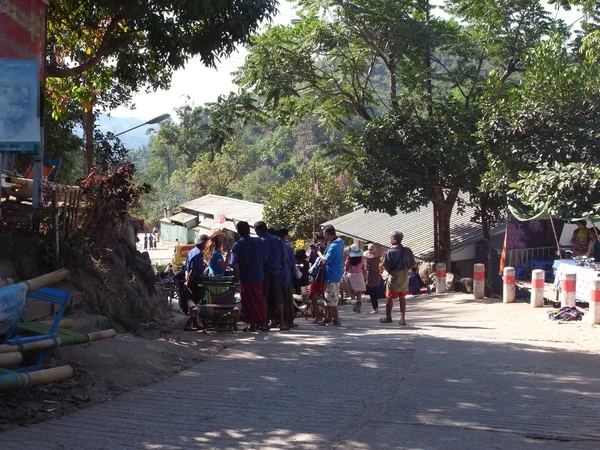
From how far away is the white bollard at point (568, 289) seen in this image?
557 inches

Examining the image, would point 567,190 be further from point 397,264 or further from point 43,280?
point 43,280

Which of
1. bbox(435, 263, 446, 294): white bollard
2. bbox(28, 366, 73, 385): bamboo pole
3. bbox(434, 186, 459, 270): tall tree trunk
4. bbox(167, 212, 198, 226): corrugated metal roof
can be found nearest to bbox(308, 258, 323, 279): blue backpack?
bbox(28, 366, 73, 385): bamboo pole

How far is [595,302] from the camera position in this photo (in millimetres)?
12461

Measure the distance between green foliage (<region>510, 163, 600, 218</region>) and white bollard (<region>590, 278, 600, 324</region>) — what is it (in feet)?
3.60

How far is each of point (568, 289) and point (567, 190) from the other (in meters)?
2.37

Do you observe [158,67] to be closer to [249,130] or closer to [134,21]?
[134,21]

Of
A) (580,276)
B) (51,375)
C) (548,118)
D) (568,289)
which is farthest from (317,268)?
(548,118)

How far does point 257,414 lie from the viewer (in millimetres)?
6621

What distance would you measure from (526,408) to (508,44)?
18140 mm

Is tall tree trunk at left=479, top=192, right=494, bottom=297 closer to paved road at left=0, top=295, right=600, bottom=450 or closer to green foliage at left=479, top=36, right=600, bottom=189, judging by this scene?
green foliage at left=479, top=36, right=600, bottom=189

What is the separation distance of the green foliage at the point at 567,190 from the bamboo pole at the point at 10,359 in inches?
349

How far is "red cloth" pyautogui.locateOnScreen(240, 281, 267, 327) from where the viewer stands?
11406mm

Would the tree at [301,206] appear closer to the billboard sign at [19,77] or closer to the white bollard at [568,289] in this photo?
the white bollard at [568,289]

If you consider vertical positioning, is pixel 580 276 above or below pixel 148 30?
below
